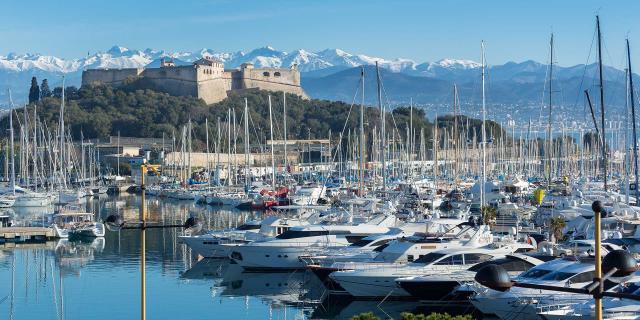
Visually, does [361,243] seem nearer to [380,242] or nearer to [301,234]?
[380,242]

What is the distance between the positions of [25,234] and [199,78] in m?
79.9

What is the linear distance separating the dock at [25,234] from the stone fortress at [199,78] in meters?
78.4

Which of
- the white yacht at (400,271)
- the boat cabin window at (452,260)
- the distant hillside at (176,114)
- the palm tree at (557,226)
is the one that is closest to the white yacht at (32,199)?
the palm tree at (557,226)

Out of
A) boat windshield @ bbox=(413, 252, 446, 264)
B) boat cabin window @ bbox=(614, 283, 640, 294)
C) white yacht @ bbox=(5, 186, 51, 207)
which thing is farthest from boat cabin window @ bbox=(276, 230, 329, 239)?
white yacht @ bbox=(5, 186, 51, 207)

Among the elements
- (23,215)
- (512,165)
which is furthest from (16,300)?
(512,165)

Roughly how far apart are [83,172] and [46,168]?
2.76 metres

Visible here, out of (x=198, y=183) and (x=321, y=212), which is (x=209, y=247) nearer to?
(x=321, y=212)

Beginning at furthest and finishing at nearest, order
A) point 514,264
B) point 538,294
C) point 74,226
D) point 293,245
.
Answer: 1. point 74,226
2. point 293,245
3. point 514,264
4. point 538,294

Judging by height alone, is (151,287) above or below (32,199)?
below

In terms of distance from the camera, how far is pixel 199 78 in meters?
119

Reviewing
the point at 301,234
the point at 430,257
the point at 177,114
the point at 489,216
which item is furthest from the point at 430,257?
the point at 177,114

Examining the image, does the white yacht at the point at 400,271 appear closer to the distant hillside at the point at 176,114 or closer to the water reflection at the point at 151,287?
the water reflection at the point at 151,287

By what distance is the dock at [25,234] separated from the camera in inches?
1555

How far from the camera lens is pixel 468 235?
26.8m
